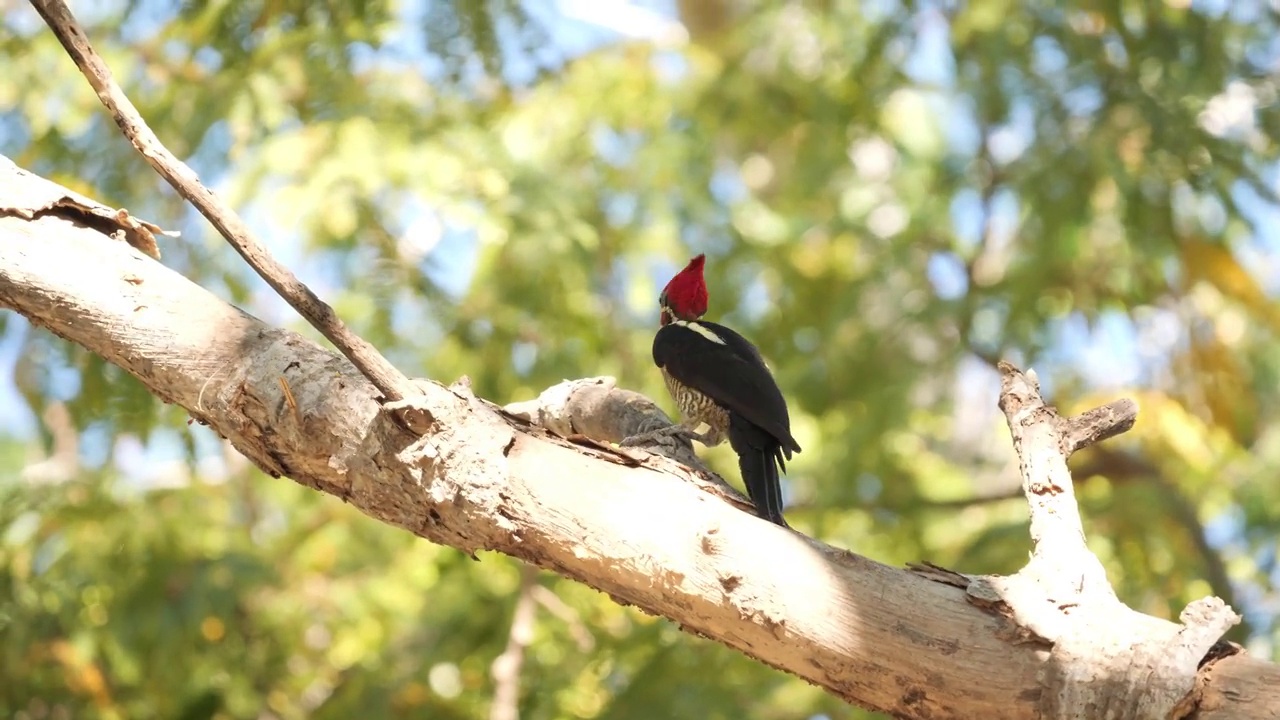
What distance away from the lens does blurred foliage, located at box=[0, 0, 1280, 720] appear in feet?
16.3

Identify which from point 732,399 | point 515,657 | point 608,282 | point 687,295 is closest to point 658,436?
point 732,399

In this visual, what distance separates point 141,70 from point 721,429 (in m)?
3.78

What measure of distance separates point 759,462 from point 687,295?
1312 millimetres

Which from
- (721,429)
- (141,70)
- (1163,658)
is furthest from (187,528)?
(1163,658)

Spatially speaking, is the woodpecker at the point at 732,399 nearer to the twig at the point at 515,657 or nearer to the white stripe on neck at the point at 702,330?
the white stripe on neck at the point at 702,330

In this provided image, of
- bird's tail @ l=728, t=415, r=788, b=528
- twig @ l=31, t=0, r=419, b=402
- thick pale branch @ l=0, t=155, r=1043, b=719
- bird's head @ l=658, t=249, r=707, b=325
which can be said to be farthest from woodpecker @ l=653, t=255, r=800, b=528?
twig @ l=31, t=0, r=419, b=402

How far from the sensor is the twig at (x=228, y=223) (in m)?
2.21

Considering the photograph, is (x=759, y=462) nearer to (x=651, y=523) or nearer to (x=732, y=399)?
(x=732, y=399)

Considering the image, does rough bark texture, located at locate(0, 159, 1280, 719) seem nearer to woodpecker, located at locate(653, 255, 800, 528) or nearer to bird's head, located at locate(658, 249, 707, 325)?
woodpecker, located at locate(653, 255, 800, 528)

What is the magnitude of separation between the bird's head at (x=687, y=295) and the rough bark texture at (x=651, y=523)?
2.02 meters

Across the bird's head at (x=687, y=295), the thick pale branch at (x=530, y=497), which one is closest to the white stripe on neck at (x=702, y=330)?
the bird's head at (x=687, y=295)

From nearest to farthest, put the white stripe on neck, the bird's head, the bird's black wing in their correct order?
the bird's black wing → the white stripe on neck → the bird's head

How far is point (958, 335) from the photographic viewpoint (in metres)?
6.49

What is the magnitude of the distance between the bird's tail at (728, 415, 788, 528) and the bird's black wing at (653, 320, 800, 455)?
5 cm
